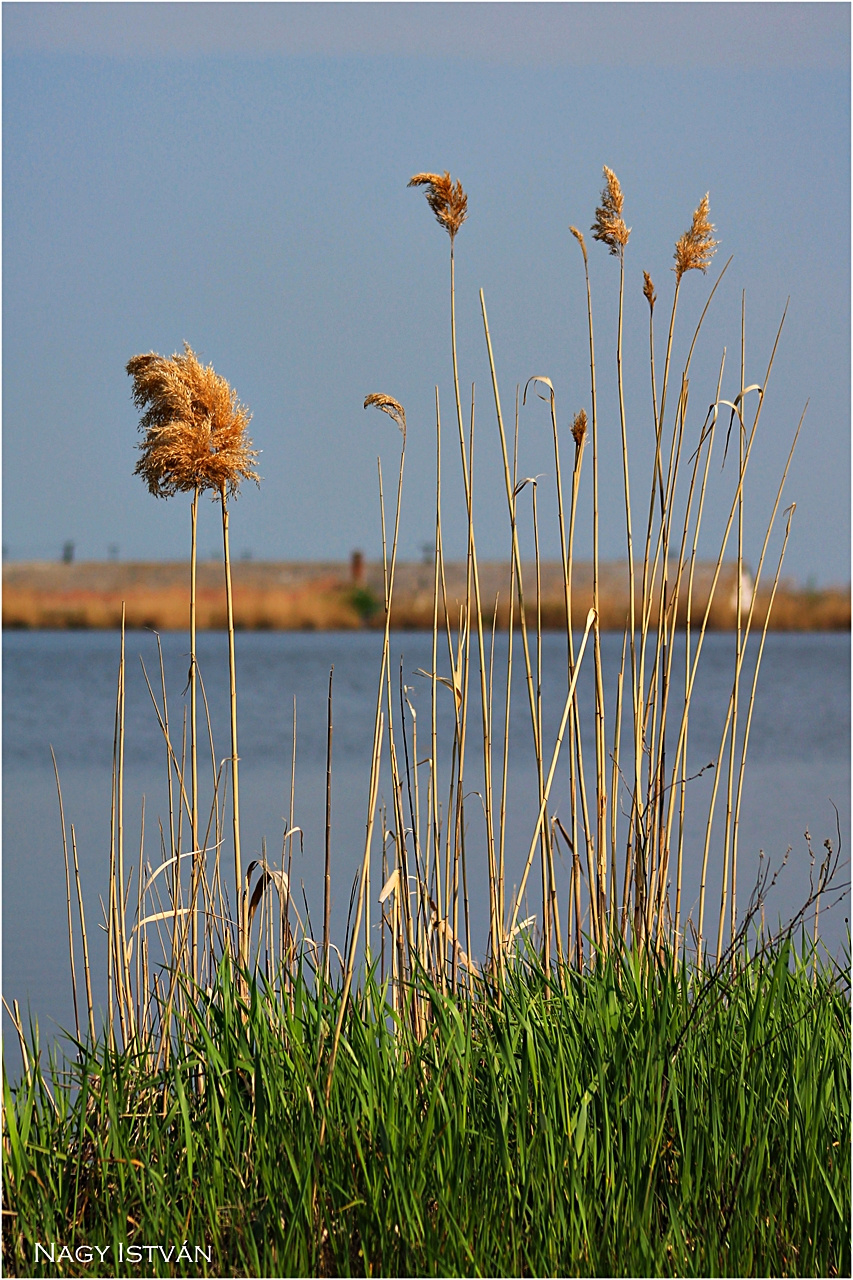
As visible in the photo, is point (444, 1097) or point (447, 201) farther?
point (447, 201)

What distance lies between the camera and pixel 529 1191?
6.01 feet

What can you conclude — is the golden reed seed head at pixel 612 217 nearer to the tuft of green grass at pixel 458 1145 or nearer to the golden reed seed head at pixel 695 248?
the golden reed seed head at pixel 695 248

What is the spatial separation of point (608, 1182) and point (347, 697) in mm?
17579

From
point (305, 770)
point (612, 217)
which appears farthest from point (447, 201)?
point (305, 770)

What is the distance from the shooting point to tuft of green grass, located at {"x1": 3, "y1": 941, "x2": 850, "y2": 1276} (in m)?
1.78

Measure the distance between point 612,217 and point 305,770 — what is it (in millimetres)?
9417

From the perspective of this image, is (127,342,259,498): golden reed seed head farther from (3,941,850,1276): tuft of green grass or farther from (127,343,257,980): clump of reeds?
(3,941,850,1276): tuft of green grass

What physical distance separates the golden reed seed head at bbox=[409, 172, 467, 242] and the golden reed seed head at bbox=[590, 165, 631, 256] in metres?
0.29

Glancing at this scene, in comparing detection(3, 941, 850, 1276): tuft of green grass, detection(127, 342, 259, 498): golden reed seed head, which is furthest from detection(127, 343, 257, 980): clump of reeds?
detection(3, 941, 850, 1276): tuft of green grass

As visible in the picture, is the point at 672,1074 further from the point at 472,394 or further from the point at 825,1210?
the point at 472,394

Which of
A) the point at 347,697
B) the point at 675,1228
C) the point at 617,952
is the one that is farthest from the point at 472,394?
the point at 347,697

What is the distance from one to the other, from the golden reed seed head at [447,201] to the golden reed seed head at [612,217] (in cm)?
29

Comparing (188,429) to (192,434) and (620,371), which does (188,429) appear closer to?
(192,434)

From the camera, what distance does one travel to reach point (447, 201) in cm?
229
